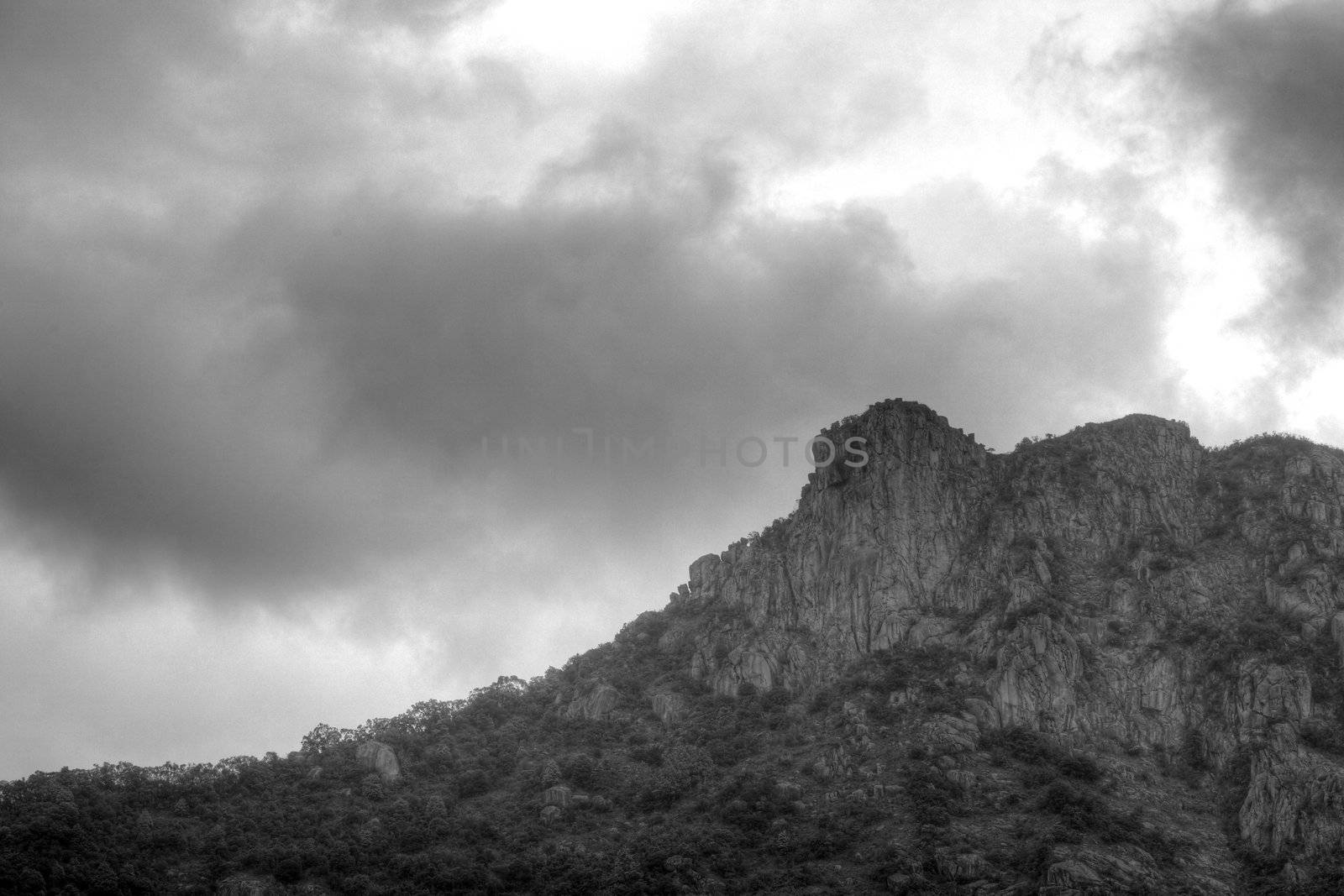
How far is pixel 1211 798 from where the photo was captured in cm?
17288

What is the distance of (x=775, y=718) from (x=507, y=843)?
3857 centimetres

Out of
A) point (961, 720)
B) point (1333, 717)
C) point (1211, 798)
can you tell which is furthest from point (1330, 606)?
point (961, 720)

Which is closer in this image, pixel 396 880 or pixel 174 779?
pixel 396 880

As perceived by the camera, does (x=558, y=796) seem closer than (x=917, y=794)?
No

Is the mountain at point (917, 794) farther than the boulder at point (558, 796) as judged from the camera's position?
No

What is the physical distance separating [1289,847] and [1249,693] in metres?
23.5

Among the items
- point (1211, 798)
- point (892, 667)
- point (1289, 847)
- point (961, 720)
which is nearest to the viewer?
point (1289, 847)

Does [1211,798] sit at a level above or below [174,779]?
below

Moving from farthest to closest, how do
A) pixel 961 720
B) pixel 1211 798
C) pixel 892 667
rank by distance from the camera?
pixel 892 667 → pixel 961 720 → pixel 1211 798

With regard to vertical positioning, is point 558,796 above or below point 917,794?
above

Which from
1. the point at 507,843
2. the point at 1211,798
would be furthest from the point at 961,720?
the point at 507,843

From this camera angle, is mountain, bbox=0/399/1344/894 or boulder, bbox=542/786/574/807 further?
boulder, bbox=542/786/574/807

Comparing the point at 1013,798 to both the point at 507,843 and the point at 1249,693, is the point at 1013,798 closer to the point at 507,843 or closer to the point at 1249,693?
the point at 1249,693

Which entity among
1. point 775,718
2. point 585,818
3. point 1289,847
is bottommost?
point 1289,847
